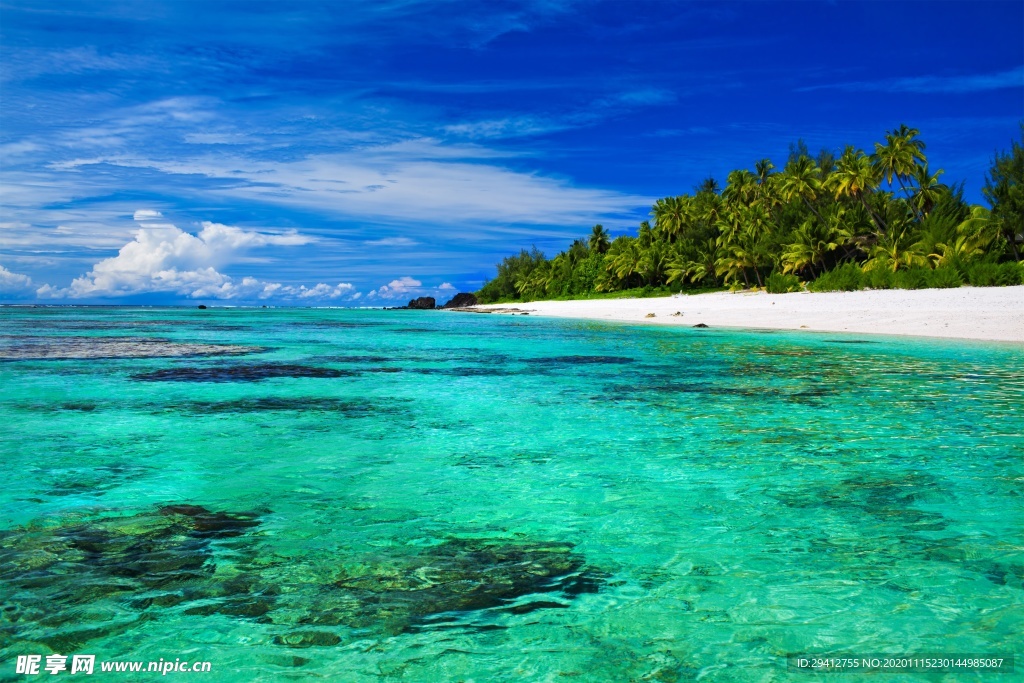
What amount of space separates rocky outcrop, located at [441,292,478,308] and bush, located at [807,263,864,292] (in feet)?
337

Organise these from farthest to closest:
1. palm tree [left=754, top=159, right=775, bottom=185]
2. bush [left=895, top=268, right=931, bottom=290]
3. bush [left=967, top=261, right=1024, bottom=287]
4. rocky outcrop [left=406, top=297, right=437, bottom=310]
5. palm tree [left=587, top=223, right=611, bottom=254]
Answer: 1. rocky outcrop [left=406, top=297, right=437, bottom=310]
2. palm tree [left=587, top=223, right=611, bottom=254]
3. palm tree [left=754, top=159, right=775, bottom=185]
4. bush [left=895, top=268, right=931, bottom=290]
5. bush [left=967, top=261, right=1024, bottom=287]

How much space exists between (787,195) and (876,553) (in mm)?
70643

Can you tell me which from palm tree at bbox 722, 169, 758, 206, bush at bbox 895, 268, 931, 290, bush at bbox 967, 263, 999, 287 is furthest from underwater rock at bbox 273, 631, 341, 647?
palm tree at bbox 722, 169, 758, 206

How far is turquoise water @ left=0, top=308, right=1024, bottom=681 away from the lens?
3471mm

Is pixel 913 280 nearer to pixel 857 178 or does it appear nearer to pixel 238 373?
pixel 857 178

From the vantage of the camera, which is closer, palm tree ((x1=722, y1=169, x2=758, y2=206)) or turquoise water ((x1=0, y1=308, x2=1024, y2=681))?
turquoise water ((x1=0, y1=308, x2=1024, y2=681))

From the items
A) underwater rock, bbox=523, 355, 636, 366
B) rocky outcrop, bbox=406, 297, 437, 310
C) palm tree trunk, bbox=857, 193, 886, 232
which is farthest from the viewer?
rocky outcrop, bbox=406, 297, 437, 310

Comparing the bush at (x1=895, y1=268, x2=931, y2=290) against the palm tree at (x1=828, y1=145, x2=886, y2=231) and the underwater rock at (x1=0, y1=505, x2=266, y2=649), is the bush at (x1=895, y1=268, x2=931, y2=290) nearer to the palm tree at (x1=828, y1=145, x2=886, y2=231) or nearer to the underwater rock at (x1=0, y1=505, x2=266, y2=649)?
the palm tree at (x1=828, y1=145, x2=886, y2=231)

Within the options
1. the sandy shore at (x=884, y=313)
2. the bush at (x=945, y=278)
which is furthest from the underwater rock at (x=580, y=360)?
the bush at (x=945, y=278)

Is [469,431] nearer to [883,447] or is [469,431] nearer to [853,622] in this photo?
[883,447]

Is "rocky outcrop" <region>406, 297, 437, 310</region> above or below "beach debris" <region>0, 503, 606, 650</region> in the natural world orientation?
above

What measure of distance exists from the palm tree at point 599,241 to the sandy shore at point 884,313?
56.4m

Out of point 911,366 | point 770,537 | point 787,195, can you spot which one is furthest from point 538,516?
point 787,195

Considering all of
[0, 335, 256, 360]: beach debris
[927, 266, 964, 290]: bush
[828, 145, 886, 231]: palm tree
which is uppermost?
[828, 145, 886, 231]: palm tree
